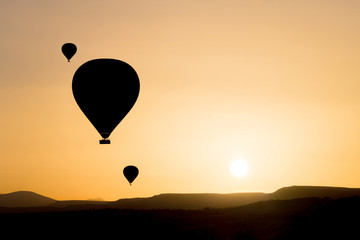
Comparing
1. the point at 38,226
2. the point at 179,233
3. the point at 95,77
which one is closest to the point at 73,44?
the point at 95,77

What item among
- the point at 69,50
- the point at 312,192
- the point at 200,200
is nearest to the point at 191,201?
the point at 200,200

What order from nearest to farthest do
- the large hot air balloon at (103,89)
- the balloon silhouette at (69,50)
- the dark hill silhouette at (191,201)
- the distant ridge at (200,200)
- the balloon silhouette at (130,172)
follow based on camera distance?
the large hot air balloon at (103,89)
the balloon silhouette at (69,50)
the balloon silhouette at (130,172)
the distant ridge at (200,200)
the dark hill silhouette at (191,201)

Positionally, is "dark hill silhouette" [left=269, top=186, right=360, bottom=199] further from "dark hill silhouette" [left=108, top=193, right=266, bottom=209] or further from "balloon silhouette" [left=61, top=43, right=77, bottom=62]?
"balloon silhouette" [left=61, top=43, right=77, bottom=62]

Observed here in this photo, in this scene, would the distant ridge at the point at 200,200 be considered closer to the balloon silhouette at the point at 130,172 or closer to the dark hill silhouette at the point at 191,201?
the dark hill silhouette at the point at 191,201

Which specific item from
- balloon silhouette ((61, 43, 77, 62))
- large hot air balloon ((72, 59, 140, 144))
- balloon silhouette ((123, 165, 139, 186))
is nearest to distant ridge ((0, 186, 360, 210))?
balloon silhouette ((123, 165, 139, 186))

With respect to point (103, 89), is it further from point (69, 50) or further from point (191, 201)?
point (191, 201)

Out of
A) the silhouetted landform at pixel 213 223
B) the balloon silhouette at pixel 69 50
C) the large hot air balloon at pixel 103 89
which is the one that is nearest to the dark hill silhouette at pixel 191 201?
the silhouetted landform at pixel 213 223
